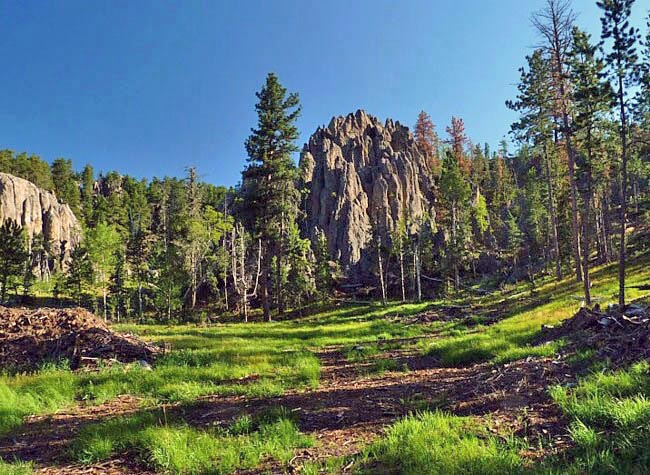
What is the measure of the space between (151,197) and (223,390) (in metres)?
124

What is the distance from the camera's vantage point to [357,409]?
21.9 feet

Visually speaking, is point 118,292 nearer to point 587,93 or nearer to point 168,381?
point 168,381

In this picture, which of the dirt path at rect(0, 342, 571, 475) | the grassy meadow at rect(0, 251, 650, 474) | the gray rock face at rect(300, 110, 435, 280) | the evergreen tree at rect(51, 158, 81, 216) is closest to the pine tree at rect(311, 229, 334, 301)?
the gray rock face at rect(300, 110, 435, 280)

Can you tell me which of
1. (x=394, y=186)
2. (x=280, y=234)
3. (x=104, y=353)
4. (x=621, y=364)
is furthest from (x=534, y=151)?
(x=394, y=186)

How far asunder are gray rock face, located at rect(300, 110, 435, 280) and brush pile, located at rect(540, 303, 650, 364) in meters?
60.9

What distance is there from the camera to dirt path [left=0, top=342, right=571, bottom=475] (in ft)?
15.8

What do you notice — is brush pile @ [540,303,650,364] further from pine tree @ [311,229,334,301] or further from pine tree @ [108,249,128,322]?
pine tree @ [108,249,128,322]

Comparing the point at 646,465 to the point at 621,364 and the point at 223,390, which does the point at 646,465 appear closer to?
the point at 621,364

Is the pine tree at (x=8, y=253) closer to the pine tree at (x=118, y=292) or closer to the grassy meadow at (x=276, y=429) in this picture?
the pine tree at (x=118, y=292)

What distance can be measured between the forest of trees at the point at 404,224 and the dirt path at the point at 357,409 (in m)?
13.8

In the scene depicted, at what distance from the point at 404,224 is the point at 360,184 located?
53.4 feet

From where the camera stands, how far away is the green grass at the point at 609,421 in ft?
11.7

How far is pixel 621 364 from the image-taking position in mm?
6684

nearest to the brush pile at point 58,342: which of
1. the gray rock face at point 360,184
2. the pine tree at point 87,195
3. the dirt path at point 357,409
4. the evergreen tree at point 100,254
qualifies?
the dirt path at point 357,409
